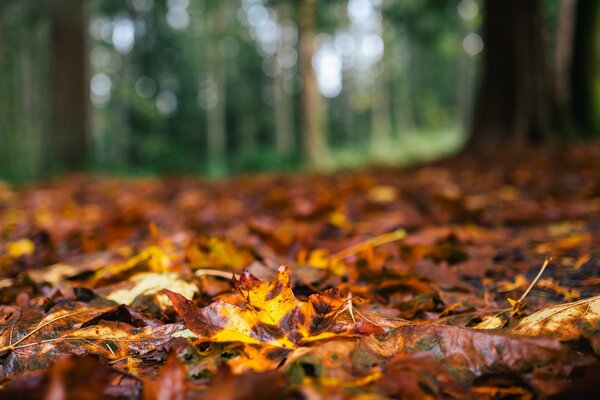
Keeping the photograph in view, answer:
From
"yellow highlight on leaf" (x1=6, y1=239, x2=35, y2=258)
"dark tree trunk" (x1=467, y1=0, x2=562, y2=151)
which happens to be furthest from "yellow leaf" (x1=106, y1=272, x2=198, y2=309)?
"dark tree trunk" (x1=467, y1=0, x2=562, y2=151)

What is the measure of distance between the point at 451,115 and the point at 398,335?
122 ft

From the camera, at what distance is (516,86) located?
5605 millimetres

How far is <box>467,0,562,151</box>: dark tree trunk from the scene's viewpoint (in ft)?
17.9

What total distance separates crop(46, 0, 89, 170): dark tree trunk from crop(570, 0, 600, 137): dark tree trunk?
320 inches

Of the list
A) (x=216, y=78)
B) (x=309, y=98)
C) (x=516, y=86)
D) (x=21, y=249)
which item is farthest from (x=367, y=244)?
(x=216, y=78)

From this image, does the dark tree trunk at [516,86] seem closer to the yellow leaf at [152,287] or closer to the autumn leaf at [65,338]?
the yellow leaf at [152,287]

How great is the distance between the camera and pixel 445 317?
0.86 meters

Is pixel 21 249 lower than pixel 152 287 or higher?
lower

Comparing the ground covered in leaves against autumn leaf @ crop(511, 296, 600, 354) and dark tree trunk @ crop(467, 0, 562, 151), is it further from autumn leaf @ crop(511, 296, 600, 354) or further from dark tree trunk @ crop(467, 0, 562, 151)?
dark tree trunk @ crop(467, 0, 562, 151)

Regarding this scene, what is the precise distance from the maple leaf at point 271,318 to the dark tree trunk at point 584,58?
259 inches

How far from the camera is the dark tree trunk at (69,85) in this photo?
880 centimetres

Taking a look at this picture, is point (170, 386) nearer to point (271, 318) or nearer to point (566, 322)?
point (271, 318)

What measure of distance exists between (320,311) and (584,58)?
7.47 metres

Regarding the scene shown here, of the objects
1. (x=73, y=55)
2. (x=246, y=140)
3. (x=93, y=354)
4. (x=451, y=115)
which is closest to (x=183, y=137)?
(x=246, y=140)
